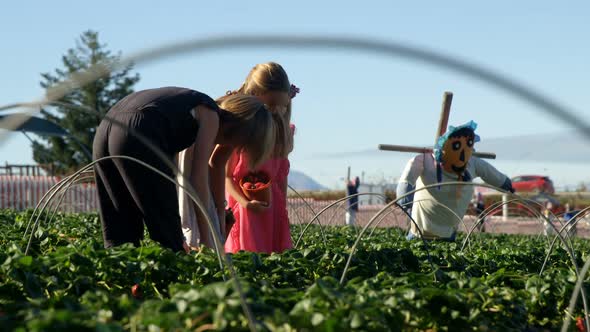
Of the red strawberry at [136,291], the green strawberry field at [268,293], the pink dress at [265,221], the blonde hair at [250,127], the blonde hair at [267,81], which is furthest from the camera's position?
the pink dress at [265,221]

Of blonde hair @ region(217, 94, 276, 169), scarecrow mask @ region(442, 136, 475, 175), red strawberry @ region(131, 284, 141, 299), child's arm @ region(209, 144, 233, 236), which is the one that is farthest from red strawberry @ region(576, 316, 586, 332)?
scarecrow mask @ region(442, 136, 475, 175)

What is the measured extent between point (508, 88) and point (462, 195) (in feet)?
16.8

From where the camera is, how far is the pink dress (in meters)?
5.13

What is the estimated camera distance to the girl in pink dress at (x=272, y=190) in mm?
4715

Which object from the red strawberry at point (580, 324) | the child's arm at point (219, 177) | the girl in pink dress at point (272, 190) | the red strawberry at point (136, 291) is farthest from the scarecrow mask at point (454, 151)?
the red strawberry at point (136, 291)

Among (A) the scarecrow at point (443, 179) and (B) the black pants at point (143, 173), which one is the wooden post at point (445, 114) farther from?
(B) the black pants at point (143, 173)

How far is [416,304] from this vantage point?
2.62 metres

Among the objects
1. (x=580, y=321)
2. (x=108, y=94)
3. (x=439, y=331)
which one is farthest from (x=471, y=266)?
(x=108, y=94)

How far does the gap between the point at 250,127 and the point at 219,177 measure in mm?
527

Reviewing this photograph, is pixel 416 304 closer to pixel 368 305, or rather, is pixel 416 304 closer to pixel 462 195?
pixel 368 305

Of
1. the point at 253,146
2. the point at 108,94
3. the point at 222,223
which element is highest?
the point at 108,94

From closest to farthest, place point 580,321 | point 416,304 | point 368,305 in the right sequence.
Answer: point 368,305 < point 416,304 < point 580,321

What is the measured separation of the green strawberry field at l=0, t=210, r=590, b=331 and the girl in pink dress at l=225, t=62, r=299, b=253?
3.45ft

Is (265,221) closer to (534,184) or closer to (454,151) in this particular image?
(454,151)
